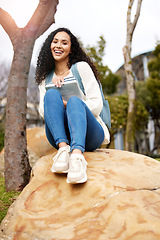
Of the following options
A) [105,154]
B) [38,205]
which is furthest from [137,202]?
[105,154]

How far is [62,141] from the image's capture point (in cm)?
213

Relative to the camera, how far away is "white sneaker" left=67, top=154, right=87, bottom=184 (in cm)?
184

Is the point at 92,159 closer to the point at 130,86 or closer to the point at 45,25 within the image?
the point at 45,25

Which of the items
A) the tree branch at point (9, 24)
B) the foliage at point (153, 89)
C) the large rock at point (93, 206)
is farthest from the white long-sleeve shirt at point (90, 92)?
the foliage at point (153, 89)

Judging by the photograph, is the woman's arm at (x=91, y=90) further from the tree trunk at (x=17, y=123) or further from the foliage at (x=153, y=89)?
the foliage at (x=153, y=89)

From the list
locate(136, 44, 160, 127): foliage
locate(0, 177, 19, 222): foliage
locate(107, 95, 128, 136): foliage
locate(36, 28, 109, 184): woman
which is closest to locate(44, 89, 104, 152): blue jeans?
locate(36, 28, 109, 184): woman

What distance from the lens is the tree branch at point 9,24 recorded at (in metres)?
3.80

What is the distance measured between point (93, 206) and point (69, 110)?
2.62ft

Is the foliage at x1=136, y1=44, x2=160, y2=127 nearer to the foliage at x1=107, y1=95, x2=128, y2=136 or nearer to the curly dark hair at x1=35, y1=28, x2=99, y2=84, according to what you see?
the foliage at x1=107, y1=95, x2=128, y2=136

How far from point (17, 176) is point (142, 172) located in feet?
6.07

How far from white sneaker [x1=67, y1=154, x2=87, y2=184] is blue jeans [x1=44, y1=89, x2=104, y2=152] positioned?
0.11 metres

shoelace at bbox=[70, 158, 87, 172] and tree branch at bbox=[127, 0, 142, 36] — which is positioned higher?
tree branch at bbox=[127, 0, 142, 36]

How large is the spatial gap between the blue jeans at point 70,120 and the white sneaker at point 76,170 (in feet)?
0.36

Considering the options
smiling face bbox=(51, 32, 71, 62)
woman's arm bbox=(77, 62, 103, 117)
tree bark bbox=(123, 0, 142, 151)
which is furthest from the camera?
tree bark bbox=(123, 0, 142, 151)
